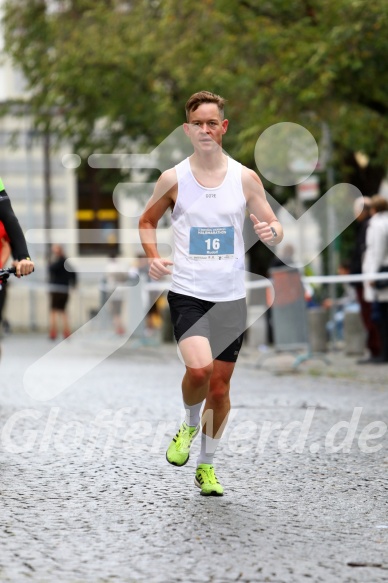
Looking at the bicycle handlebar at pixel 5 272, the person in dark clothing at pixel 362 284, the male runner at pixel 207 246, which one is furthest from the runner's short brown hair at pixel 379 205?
the male runner at pixel 207 246

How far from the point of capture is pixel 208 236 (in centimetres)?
670

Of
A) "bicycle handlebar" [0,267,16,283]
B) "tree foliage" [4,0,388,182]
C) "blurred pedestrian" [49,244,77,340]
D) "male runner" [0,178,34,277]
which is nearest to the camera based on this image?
"bicycle handlebar" [0,267,16,283]

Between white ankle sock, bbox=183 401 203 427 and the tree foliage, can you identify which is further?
the tree foliage

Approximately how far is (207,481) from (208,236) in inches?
46.0

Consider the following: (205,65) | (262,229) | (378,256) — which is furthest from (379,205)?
(262,229)

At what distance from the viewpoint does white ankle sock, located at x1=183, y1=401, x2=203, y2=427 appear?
22.8 feet

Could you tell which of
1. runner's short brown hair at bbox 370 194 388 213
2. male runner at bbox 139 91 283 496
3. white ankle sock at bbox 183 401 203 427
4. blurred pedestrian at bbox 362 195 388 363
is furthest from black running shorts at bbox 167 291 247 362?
runner's short brown hair at bbox 370 194 388 213

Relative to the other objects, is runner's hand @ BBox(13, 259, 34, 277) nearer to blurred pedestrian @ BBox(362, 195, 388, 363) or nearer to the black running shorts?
the black running shorts

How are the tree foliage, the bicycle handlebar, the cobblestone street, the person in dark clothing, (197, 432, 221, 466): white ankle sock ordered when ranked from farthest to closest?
the tree foliage → the person in dark clothing → the bicycle handlebar → (197, 432, 221, 466): white ankle sock → the cobblestone street

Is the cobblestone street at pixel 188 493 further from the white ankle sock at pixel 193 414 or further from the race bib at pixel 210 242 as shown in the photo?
the race bib at pixel 210 242

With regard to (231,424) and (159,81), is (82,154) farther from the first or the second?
(231,424)

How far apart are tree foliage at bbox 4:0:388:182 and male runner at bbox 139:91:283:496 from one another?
930 cm

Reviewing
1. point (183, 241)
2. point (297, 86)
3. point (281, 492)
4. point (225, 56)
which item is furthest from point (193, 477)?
point (225, 56)

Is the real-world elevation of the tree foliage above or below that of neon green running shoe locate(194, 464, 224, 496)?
above
